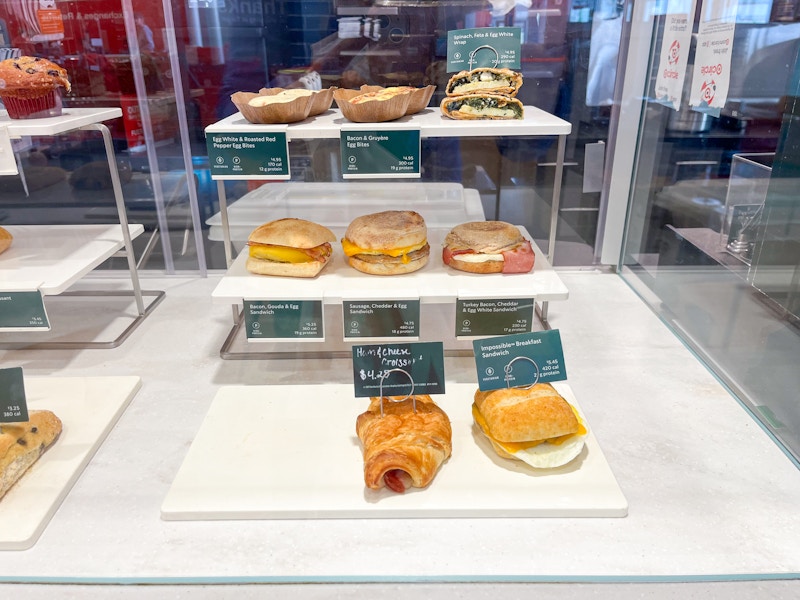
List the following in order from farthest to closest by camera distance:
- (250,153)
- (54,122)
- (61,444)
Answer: (54,122), (250,153), (61,444)

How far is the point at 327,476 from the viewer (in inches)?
69.3

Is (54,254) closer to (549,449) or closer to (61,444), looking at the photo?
(61,444)

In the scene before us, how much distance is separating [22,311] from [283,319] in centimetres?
96

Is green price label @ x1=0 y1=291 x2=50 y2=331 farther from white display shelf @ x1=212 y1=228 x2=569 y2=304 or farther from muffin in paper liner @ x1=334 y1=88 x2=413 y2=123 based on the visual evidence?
muffin in paper liner @ x1=334 y1=88 x2=413 y2=123

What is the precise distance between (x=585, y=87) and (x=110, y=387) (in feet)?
8.27

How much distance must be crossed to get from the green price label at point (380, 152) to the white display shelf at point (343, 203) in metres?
0.94

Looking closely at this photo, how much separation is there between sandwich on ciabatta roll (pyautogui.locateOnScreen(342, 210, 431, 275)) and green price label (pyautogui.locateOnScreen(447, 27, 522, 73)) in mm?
639

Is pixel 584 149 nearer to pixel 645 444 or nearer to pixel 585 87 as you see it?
pixel 585 87

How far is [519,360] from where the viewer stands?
1.84 meters

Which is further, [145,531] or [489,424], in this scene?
[489,424]

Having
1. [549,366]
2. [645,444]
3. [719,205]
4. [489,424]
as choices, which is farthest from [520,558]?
[719,205]

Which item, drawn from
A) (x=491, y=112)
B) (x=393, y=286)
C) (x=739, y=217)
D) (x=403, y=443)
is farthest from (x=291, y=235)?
(x=739, y=217)

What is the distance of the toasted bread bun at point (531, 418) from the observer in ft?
5.58

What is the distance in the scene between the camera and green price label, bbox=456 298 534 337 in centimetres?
222
